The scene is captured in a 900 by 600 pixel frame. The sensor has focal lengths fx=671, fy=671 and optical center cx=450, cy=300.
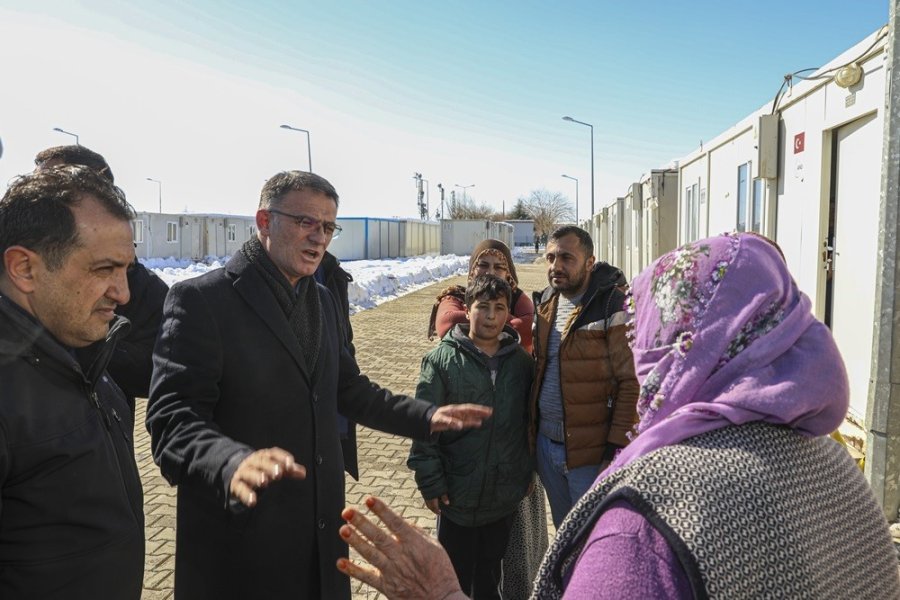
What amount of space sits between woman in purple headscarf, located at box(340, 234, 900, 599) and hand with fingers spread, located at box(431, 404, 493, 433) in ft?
4.20

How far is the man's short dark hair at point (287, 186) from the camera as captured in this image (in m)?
2.84

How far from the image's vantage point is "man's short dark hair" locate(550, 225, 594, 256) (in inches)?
144

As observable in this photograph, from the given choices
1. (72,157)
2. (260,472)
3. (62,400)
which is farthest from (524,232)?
(62,400)

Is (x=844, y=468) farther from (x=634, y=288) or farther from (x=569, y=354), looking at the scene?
(x=569, y=354)

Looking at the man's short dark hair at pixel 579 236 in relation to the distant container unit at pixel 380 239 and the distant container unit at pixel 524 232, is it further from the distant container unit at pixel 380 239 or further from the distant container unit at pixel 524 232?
the distant container unit at pixel 524 232

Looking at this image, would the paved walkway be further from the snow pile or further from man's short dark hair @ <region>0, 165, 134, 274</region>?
man's short dark hair @ <region>0, 165, 134, 274</region>

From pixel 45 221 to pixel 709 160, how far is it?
9234mm

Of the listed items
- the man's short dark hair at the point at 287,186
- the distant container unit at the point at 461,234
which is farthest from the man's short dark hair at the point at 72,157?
the distant container unit at the point at 461,234

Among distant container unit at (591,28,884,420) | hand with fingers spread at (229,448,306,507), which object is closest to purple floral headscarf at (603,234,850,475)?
hand with fingers spread at (229,448,306,507)

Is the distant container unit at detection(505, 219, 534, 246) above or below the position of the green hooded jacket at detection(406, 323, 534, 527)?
above

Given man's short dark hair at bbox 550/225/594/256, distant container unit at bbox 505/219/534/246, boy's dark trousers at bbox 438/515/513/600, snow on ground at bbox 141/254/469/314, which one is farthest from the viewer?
distant container unit at bbox 505/219/534/246

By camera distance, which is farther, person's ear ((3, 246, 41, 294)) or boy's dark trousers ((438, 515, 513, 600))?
boy's dark trousers ((438, 515, 513, 600))

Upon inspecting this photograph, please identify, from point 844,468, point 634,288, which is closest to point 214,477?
point 634,288

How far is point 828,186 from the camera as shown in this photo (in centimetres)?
561
